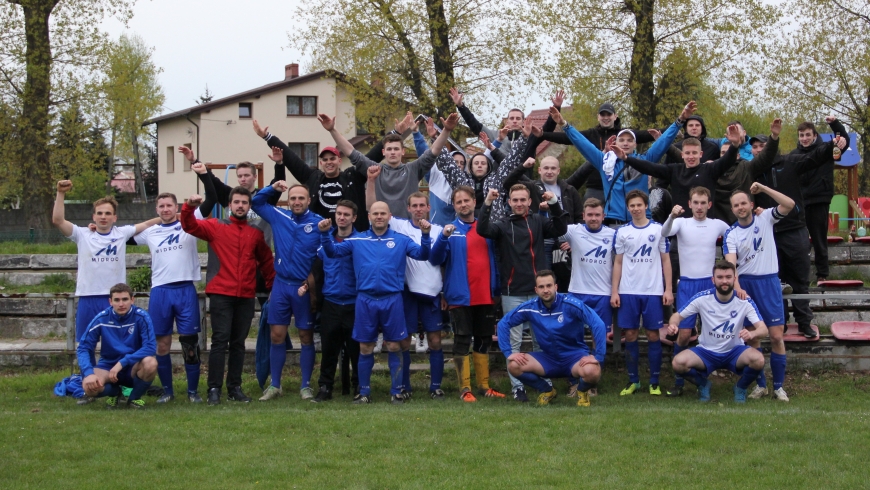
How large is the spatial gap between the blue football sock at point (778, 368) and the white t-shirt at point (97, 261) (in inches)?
272

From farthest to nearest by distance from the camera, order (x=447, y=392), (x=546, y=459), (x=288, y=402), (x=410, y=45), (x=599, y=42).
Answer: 1. (x=410, y=45)
2. (x=599, y=42)
3. (x=447, y=392)
4. (x=288, y=402)
5. (x=546, y=459)

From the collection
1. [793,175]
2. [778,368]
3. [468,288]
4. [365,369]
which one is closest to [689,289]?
[778,368]

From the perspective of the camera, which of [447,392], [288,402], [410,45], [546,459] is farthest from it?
[410,45]

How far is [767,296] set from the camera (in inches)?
348

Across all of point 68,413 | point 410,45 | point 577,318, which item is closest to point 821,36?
point 410,45

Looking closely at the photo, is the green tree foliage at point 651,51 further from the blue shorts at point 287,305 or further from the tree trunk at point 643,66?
the blue shorts at point 287,305

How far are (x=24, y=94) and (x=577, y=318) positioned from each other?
59.9 feet

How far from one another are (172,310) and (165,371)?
0.63 m

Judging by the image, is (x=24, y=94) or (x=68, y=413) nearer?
(x=68, y=413)

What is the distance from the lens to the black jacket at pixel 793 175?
995cm

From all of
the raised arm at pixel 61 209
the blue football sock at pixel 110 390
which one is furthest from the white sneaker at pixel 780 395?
the raised arm at pixel 61 209

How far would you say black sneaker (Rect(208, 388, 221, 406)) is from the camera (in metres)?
8.49

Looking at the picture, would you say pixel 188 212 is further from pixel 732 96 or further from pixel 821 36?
pixel 821 36

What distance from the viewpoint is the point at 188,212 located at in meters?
8.42
